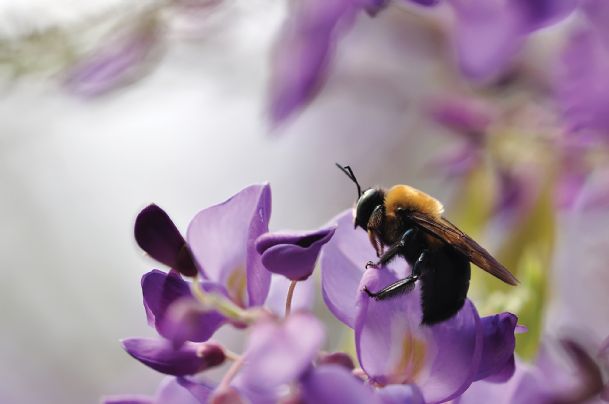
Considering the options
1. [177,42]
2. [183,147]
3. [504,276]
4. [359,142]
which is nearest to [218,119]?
[183,147]

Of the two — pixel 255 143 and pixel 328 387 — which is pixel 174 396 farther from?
pixel 255 143

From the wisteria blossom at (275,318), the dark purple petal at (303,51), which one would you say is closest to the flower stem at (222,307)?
the wisteria blossom at (275,318)

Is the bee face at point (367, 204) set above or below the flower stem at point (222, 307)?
below

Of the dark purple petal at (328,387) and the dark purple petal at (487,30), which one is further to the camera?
the dark purple petal at (487,30)

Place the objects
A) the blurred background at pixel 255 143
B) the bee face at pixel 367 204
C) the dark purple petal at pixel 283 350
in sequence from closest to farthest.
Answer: the dark purple petal at pixel 283 350
the bee face at pixel 367 204
the blurred background at pixel 255 143

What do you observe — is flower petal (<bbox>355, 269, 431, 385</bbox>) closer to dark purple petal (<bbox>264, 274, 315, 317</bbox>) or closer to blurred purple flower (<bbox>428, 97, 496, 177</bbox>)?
dark purple petal (<bbox>264, 274, 315, 317</bbox>)

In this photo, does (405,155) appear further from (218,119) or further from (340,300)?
(340,300)

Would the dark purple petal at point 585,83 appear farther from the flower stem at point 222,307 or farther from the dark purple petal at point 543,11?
Answer: the flower stem at point 222,307
